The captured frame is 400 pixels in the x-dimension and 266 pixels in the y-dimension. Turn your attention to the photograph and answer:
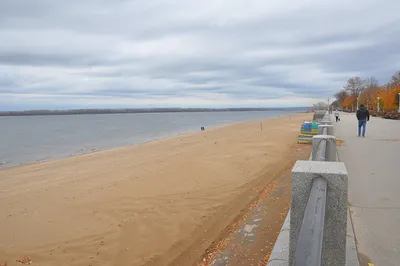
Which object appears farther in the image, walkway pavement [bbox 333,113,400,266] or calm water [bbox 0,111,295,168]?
calm water [bbox 0,111,295,168]

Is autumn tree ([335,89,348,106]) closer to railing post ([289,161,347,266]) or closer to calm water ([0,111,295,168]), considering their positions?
calm water ([0,111,295,168])

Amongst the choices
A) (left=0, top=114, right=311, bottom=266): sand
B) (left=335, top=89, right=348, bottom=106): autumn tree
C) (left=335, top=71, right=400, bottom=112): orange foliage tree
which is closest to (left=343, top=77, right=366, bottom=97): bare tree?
(left=335, top=71, right=400, bottom=112): orange foliage tree

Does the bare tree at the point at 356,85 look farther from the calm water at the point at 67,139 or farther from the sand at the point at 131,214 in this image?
the sand at the point at 131,214

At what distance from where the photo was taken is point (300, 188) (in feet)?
8.25

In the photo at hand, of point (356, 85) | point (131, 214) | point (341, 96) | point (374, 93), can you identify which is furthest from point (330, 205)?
point (341, 96)

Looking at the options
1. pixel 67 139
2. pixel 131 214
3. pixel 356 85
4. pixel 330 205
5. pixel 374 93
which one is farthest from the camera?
pixel 356 85

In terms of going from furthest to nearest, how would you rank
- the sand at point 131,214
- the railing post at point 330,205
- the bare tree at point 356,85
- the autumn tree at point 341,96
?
the autumn tree at point 341,96 → the bare tree at point 356,85 → the sand at point 131,214 → the railing post at point 330,205

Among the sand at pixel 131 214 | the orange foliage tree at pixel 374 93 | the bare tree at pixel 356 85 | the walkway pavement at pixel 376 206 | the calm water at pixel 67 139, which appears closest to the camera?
the walkway pavement at pixel 376 206

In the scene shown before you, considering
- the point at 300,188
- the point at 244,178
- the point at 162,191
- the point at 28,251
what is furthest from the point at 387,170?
the point at 28,251

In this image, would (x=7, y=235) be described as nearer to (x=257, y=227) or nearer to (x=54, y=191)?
(x=54, y=191)

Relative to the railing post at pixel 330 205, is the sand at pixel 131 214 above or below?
below

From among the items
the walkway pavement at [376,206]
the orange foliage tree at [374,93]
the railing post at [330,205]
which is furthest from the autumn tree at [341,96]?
the railing post at [330,205]

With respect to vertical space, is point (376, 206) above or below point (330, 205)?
below

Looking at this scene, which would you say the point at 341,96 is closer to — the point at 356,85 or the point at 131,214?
the point at 356,85
